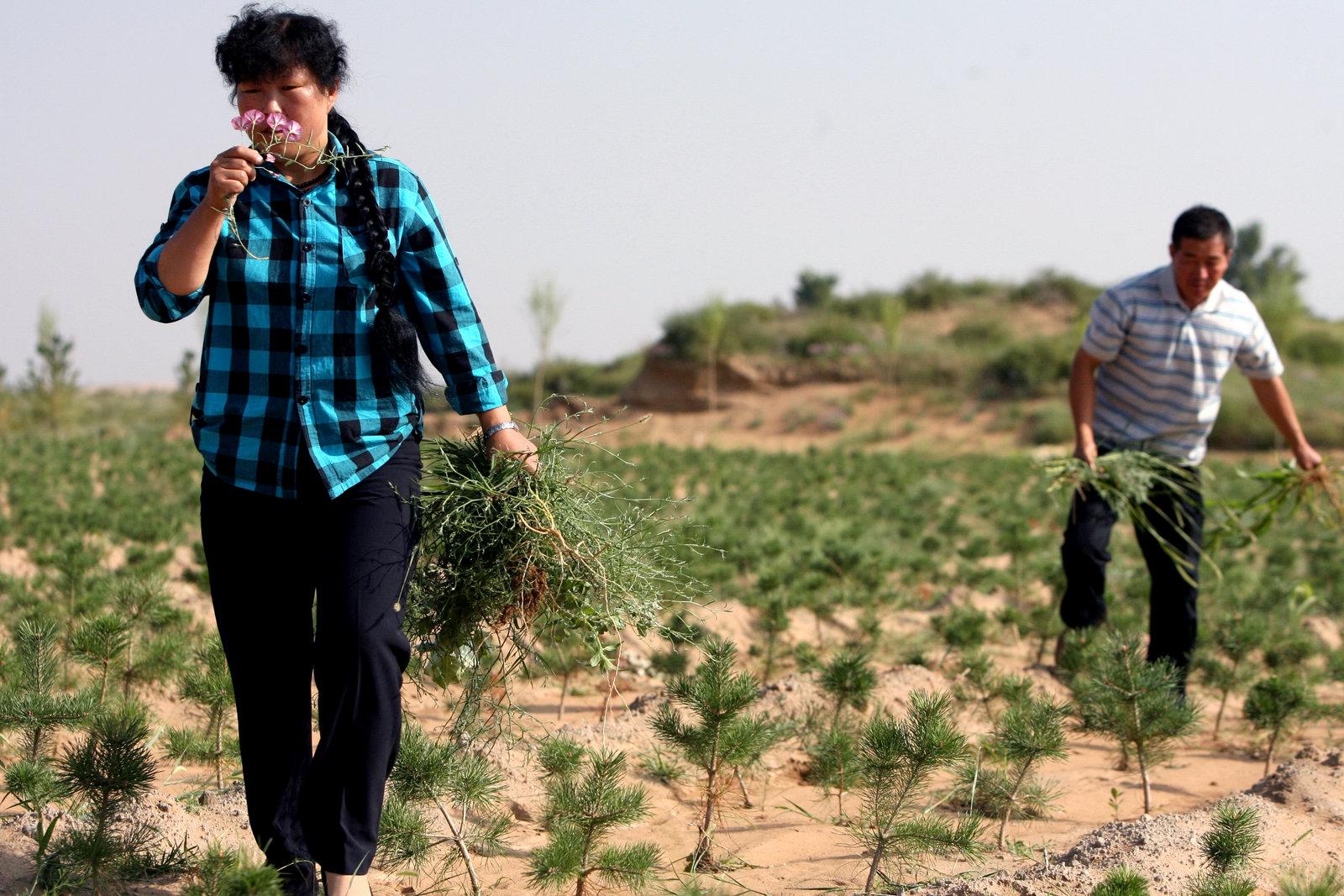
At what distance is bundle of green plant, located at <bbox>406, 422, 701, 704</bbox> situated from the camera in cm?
259

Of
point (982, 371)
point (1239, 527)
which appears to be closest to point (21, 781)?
point (1239, 527)

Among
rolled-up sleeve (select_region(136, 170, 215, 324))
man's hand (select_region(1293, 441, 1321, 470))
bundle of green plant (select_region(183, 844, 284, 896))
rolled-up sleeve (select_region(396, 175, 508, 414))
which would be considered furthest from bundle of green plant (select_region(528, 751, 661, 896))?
man's hand (select_region(1293, 441, 1321, 470))

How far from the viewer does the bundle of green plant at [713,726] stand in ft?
9.90

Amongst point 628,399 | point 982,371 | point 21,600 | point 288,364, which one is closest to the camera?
point 288,364

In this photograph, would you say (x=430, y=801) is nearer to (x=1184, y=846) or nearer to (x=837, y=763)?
(x=837, y=763)

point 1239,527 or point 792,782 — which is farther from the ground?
point 1239,527

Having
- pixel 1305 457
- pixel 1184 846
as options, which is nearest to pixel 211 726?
pixel 1184 846

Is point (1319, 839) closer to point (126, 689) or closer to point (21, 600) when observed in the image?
point (126, 689)

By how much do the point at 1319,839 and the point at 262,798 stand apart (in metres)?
2.41

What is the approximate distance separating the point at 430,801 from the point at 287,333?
116 centimetres

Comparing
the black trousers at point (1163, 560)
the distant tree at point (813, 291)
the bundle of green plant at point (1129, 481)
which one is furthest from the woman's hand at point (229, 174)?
the distant tree at point (813, 291)

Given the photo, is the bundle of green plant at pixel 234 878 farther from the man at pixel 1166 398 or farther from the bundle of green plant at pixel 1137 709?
the man at pixel 1166 398

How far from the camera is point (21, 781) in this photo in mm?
2699

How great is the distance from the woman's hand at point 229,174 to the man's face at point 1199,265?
10.9 ft
